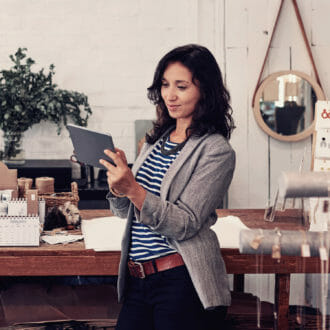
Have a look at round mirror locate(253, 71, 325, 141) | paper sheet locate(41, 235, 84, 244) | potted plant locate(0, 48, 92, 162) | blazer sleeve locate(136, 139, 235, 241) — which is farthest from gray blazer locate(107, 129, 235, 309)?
round mirror locate(253, 71, 325, 141)

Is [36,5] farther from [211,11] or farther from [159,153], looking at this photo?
[159,153]

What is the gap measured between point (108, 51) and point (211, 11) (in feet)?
2.59

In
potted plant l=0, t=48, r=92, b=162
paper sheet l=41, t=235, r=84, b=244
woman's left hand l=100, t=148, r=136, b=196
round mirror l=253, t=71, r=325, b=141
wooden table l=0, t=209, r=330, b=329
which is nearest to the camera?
woman's left hand l=100, t=148, r=136, b=196

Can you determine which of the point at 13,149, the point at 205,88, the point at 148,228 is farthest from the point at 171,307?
the point at 13,149

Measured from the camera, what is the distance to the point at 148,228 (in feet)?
5.73

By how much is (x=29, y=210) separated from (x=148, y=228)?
668 mm

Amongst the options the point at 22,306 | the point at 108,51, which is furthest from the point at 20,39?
the point at 22,306

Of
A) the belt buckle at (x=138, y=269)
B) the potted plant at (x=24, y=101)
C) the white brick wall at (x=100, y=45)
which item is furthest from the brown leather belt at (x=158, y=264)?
the white brick wall at (x=100, y=45)

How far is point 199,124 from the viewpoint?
1.76 metres

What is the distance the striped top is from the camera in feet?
5.65

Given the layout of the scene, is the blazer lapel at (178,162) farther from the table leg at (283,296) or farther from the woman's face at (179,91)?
the table leg at (283,296)

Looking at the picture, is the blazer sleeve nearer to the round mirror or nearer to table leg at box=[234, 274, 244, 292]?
table leg at box=[234, 274, 244, 292]

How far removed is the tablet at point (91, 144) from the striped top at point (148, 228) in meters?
0.14

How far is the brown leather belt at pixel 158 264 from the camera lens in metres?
1.70
